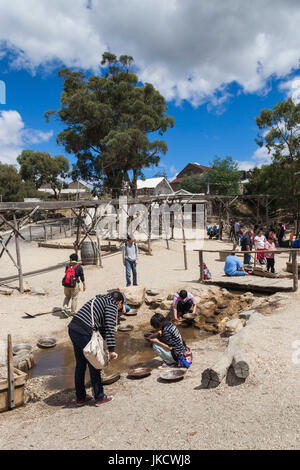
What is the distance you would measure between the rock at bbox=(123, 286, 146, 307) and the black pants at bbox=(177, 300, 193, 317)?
1623mm

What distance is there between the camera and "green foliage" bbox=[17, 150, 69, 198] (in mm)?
46969

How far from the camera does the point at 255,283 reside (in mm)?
9641

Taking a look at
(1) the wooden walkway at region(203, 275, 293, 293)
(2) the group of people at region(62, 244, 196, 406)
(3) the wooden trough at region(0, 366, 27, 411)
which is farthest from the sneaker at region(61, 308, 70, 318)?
(1) the wooden walkway at region(203, 275, 293, 293)

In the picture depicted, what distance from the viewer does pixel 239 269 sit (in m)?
10.9

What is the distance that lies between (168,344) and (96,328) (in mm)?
1744

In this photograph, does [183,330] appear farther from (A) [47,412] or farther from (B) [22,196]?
(B) [22,196]

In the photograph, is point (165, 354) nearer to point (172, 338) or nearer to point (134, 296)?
point (172, 338)

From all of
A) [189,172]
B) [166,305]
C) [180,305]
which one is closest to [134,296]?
[166,305]

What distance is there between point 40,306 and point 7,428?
5.35 meters

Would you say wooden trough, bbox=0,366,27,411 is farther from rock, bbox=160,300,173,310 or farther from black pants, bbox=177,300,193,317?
rock, bbox=160,300,173,310

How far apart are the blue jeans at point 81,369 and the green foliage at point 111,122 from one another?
2473 cm

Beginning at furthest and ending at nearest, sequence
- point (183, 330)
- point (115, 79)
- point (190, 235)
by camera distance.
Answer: point (115, 79)
point (190, 235)
point (183, 330)

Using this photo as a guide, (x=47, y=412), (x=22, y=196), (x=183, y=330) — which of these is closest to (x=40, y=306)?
(x=183, y=330)

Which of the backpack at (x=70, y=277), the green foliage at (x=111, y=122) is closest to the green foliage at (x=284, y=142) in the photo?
the green foliage at (x=111, y=122)
